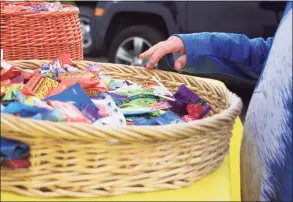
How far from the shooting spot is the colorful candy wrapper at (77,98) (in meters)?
1.01

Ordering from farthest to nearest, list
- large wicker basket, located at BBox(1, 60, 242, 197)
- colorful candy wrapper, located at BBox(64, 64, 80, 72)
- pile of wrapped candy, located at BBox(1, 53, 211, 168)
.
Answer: colorful candy wrapper, located at BBox(64, 64, 80, 72)
pile of wrapped candy, located at BBox(1, 53, 211, 168)
large wicker basket, located at BBox(1, 60, 242, 197)

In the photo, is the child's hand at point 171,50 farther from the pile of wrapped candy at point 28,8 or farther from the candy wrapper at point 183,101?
the pile of wrapped candy at point 28,8

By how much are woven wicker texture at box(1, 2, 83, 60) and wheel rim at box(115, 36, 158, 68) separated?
9.70 feet

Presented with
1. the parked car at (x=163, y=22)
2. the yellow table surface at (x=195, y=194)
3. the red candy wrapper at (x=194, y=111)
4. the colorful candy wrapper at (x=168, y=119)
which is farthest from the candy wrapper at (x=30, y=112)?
the parked car at (x=163, y=22)

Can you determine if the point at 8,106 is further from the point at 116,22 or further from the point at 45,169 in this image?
the point at 116,22

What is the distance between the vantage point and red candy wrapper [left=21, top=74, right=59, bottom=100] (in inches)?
42.6

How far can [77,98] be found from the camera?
1.06 metres

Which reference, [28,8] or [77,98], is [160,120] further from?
[28,8]

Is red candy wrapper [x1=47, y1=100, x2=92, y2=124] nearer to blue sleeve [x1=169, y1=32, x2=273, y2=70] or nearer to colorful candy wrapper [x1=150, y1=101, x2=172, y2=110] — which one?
colorful candy wrapper [x1=150, y1=101, x2=172, y2=110]

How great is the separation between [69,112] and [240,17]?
349 cm

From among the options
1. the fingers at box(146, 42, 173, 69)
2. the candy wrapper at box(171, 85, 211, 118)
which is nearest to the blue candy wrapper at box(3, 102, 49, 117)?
the candy wrapper at box(171, 85, 211, 118)

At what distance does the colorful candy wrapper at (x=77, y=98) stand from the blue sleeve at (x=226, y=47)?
40cm

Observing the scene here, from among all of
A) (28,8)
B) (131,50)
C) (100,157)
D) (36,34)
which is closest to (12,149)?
(100,157)

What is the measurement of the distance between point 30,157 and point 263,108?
467 mm
